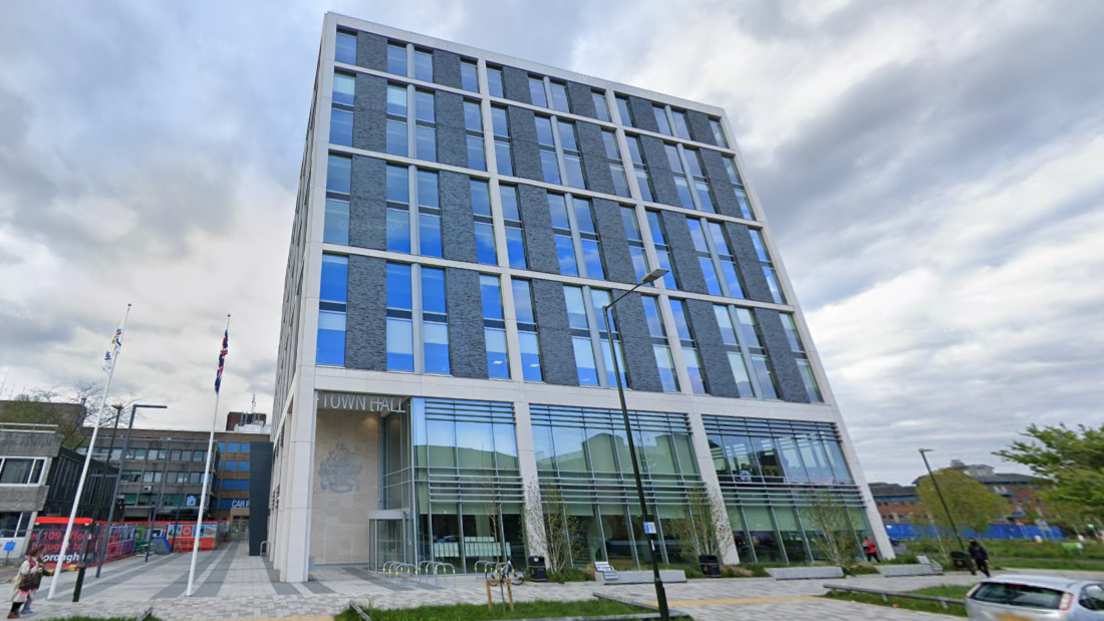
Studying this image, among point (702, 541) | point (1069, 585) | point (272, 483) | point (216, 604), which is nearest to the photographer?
point (1069, 585)

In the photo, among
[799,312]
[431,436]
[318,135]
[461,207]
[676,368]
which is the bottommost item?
[431,436]

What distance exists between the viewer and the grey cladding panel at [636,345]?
3062 centimetres

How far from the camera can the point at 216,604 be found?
14898 mm

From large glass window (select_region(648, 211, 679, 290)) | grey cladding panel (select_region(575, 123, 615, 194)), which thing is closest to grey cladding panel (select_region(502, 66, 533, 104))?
grey cladding panel (select_region(575, 123, 615, 194))

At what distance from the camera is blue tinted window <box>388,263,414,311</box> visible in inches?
1085

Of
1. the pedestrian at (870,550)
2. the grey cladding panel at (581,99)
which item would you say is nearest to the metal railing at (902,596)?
the pedestrian at (870,550)

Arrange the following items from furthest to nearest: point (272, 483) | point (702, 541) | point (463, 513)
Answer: point (272, 483), point (702, 541), point (463, 513)

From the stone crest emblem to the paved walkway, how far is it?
5.39 metres

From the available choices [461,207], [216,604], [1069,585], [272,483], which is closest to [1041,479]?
[1069,585]

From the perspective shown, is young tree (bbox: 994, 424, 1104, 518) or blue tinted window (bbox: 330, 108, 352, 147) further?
blue tinted window (bbox: 330, 108, 352, 147)

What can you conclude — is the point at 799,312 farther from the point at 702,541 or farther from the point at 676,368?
the point at 702,541

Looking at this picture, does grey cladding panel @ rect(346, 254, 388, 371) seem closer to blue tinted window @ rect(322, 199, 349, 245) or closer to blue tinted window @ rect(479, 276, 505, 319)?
blue tinted window @ rect(322, 199, 349, 245)

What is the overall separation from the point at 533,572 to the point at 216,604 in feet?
36.4

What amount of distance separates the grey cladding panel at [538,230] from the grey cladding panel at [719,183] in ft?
49.5
